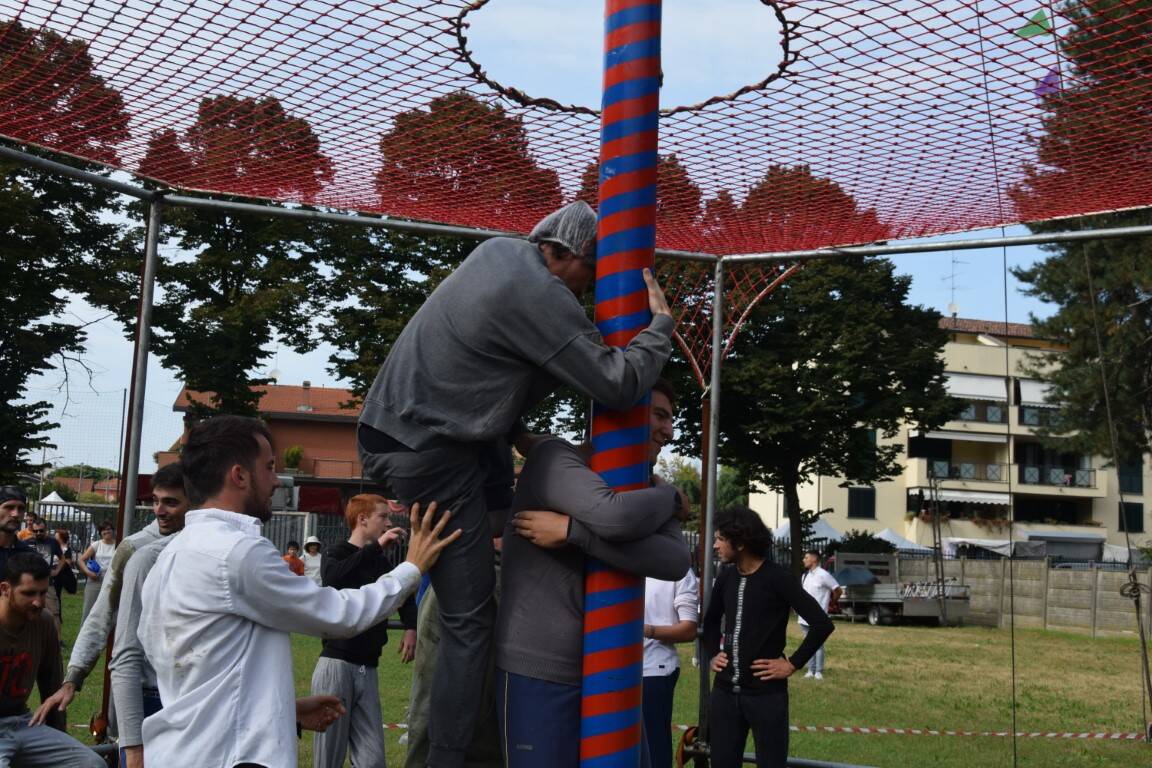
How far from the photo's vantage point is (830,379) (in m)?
39.8

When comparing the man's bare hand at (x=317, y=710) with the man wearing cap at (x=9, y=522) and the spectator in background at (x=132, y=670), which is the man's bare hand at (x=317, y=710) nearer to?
the spectator in background at (x=132, y=670)

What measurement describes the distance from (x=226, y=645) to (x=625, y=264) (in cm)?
141

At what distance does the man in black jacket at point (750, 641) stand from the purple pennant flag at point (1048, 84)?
127 inches

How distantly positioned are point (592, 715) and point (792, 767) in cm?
457

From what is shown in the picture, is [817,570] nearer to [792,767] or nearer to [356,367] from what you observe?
[792,767]

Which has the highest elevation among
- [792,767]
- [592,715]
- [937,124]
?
[937,124]

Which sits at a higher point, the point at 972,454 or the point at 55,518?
the point at 972,454

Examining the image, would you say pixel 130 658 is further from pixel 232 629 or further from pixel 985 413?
pixel 985 413

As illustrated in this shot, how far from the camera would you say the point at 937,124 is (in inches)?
211

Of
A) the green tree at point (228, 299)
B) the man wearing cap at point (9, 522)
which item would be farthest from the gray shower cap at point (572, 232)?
the green tree at point (228, 299)

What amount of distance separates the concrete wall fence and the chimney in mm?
38018

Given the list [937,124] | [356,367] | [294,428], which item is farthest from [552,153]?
[294,428]

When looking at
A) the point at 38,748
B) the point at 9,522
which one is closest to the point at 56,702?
the point at 38,748

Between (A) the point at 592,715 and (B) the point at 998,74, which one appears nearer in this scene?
(A) the point at 592,715
